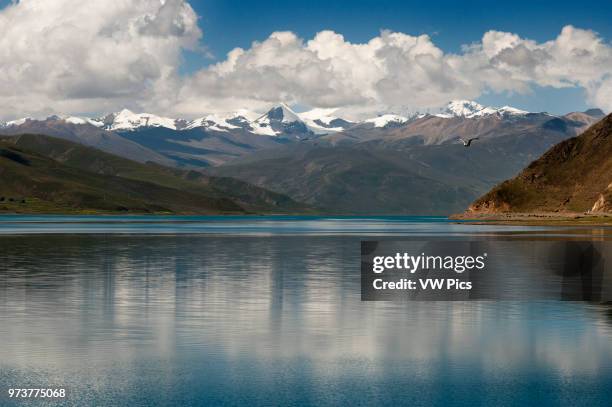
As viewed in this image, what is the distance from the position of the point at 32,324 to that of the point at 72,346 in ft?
25.9

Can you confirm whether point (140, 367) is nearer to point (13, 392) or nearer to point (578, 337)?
point (13, 392)

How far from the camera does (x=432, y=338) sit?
43188 millimetres

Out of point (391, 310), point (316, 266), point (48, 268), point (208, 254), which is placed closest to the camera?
point (391, 310)

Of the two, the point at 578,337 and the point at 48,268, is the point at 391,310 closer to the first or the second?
the point at 578,337

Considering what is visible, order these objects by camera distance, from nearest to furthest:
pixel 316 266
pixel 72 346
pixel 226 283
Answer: pixel 72 346, pixel 226 283, pixel 316 266

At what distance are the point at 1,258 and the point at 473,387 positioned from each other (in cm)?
8091

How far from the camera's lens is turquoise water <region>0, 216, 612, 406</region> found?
3158 centimetres

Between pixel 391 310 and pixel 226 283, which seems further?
pixel 226 283

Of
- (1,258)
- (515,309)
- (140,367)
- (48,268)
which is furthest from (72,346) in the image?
(1,258)

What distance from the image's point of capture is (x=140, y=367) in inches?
1391

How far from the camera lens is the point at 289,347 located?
4034 cm

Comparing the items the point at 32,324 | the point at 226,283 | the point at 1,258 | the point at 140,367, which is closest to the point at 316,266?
the point at 226,283

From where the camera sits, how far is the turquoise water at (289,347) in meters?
31.6

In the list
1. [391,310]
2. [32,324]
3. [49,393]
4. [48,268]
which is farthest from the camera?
[48,268]
